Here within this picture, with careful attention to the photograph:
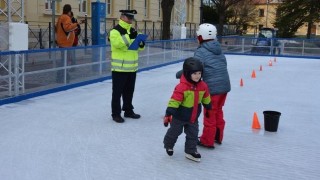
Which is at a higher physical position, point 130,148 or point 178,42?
point 178,42

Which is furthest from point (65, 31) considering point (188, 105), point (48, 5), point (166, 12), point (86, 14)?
point (166, 12)

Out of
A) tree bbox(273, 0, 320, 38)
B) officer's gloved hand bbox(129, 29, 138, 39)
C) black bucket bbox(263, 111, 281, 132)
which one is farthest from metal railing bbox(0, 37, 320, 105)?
tree bbox(273, 0, 320, 38)

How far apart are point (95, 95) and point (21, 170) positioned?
15.9 ft

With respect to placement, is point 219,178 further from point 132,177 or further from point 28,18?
point 28,18

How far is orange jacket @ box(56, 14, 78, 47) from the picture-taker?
413 inches

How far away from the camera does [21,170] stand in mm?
4668

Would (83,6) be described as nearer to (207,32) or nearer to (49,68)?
(49,68)

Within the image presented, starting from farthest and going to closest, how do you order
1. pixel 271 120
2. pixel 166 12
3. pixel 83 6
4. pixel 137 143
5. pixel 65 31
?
pixel 166 12 < pixel 83 6 < pixel 65 31 < pixel 271 120 < pixel 137 143

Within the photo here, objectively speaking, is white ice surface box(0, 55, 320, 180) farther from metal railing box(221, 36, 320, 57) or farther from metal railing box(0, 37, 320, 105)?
metal railing box(221, 36, 320, 57)

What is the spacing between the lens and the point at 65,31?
34.8 ft

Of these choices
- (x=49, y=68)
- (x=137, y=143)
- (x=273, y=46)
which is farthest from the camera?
(x=273, y=46)

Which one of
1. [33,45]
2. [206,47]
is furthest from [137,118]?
[33,45]

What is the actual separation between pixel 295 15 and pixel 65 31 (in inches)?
1383

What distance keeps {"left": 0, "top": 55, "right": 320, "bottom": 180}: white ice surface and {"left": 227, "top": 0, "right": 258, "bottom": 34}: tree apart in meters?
45.5
